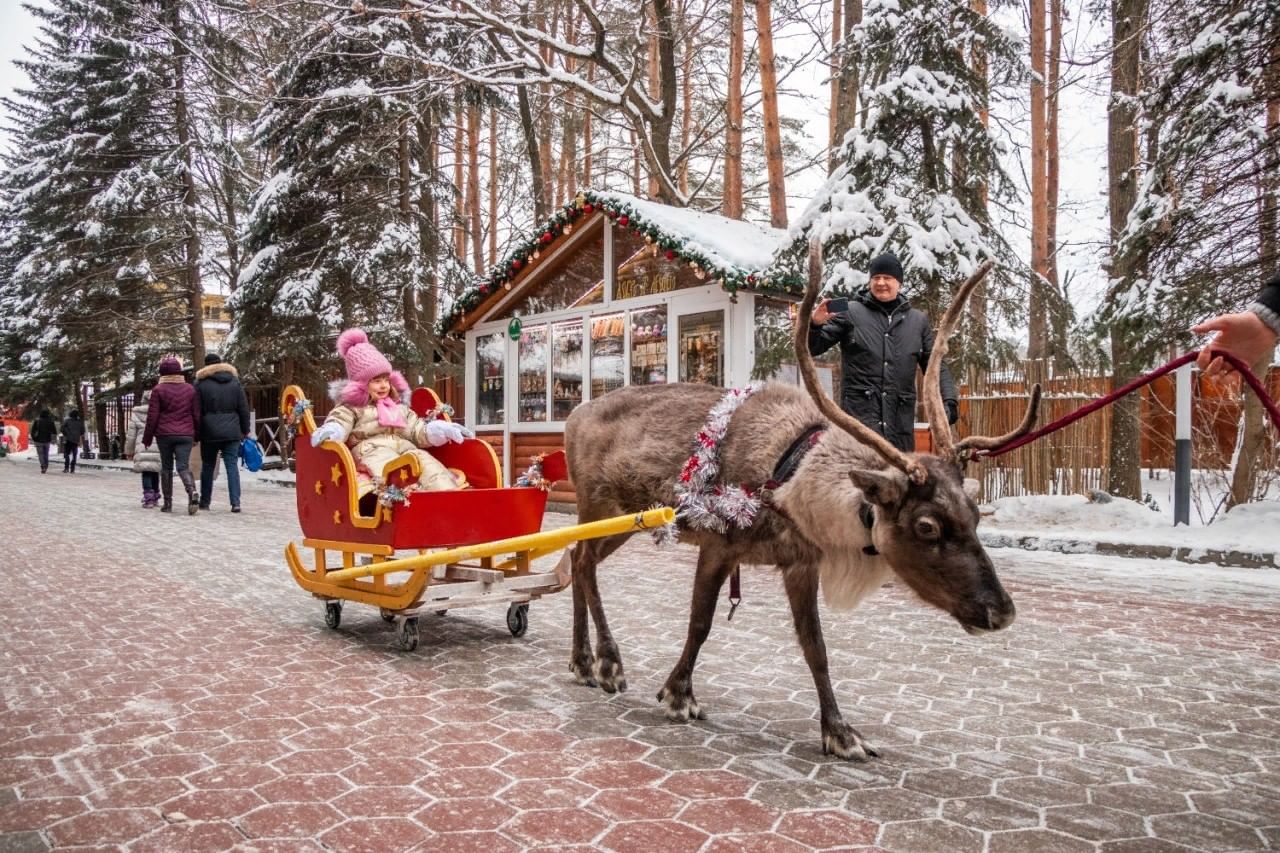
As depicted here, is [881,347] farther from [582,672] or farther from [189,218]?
[189,218]

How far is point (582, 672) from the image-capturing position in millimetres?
4852

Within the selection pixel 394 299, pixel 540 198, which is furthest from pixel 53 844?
pixel 540 198

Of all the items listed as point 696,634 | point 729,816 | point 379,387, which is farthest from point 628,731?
point 379,387

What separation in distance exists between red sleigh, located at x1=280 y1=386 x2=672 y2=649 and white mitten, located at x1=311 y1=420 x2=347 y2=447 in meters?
0.05

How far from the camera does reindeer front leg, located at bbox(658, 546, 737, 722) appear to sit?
162 inches

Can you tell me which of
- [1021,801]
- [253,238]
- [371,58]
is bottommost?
[1021,801]

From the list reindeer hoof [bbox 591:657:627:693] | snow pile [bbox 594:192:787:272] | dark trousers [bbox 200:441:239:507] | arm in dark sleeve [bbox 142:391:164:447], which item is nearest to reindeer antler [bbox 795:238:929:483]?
reindeer hoof [bbox 591:657:627:693]

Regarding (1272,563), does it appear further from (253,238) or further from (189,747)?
(253,238)

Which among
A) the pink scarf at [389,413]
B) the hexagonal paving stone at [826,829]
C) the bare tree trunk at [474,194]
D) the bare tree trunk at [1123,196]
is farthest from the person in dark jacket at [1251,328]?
the bare tree trunk at [474,194]

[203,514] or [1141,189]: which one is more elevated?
[1141,189]

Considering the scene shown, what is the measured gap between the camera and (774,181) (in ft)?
60.9

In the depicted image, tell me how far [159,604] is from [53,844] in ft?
14.4

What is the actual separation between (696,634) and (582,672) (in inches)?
37.4

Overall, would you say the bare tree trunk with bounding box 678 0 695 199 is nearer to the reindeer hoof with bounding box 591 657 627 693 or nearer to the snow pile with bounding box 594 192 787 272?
the snow pile with bounding box 594 192 787 272
